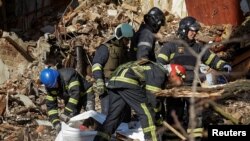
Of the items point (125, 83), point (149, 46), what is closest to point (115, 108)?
point (125, 83)

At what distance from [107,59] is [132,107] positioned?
1.15m

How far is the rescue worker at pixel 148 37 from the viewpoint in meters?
9.23

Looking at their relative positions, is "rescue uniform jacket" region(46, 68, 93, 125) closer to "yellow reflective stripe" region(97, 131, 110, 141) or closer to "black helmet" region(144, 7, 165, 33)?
"yellow reflective stripe" region(97, 131, 110, 141)

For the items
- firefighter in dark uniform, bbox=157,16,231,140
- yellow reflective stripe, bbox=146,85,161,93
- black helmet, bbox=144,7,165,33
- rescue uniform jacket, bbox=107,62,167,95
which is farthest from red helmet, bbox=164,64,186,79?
black helmet, bbox=144,7,165,33

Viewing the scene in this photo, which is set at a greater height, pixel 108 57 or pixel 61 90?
pixel 108 57

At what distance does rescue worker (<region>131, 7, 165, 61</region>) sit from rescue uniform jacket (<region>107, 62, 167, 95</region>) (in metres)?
1.10

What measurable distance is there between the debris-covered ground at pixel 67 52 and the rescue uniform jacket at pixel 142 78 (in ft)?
5.73

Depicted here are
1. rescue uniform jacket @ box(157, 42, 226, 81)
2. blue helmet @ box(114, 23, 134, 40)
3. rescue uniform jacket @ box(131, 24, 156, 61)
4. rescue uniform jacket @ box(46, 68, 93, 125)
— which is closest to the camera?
rescue uniform jacket @ box(46, 68, 93, 125)

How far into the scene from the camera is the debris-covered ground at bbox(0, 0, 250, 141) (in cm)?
1018

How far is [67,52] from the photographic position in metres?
12.9

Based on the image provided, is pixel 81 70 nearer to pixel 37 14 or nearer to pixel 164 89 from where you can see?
pixel 37 14

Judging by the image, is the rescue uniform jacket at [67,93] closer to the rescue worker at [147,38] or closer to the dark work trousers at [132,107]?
the dark work trousers at [132,107]

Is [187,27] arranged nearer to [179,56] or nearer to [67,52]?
[179,56]

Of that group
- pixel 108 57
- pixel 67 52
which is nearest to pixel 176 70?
pixel 108 57
